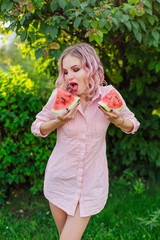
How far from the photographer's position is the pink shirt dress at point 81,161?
2.10m

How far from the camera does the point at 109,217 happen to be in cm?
357

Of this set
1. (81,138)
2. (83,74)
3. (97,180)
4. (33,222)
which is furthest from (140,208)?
(83,74)

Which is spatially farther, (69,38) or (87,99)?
(69,38)

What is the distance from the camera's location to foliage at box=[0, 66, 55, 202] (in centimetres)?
377

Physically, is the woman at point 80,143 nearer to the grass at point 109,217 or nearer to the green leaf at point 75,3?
the green leaf at point 75,3

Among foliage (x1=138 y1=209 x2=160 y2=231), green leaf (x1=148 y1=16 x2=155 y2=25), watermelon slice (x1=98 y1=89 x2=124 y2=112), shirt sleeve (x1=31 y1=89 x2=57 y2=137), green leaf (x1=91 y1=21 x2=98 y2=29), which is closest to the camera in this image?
watermelon slice (x1=98 y1=89 x2=124 y2=112)

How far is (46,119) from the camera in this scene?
224cm

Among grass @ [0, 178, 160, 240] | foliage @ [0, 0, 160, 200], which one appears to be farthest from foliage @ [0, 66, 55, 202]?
grass @ [0, 178, 160, 240]

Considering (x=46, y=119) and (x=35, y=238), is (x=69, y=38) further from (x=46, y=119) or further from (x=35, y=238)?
(x=35, y=238)

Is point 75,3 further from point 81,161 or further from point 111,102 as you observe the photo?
point 81,161

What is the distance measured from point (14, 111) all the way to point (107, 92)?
78.8 inches

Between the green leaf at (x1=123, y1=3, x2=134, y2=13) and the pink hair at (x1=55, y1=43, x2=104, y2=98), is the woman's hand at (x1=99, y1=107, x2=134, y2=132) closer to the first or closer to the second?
the pink hair at (x1=55, y1=43, x2=104, y2=98)

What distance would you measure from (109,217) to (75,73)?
90.8 inches

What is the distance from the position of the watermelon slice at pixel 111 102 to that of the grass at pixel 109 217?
1776 millimetres
